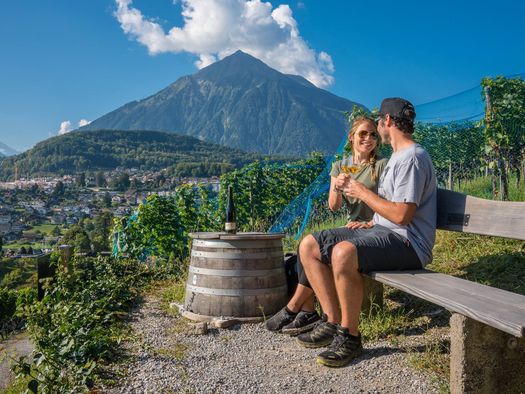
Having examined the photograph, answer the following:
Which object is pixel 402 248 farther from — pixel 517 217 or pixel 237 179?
pixel 237 179

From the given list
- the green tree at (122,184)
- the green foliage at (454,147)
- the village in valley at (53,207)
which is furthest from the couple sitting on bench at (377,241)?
the green tree at (122,184)

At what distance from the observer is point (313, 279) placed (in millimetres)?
3537

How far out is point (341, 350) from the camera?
10.2ft

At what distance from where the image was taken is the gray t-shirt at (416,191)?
3078 millimetres

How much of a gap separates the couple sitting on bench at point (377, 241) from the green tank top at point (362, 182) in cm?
14

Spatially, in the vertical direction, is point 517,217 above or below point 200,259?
above

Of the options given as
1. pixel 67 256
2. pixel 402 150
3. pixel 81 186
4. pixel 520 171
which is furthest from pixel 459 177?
pixel 81 186

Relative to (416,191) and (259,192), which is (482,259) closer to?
(416,191)

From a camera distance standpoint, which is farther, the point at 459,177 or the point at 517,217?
the point at 459,177

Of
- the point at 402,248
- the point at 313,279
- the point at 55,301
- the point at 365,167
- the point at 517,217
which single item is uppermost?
the point at 365,167

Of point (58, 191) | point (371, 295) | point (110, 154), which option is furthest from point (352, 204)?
point (110, 154)

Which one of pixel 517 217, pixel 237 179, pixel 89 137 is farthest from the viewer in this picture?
pixel 89 137

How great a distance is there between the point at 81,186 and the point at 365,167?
239 ft

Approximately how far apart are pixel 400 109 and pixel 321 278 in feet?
3.86
